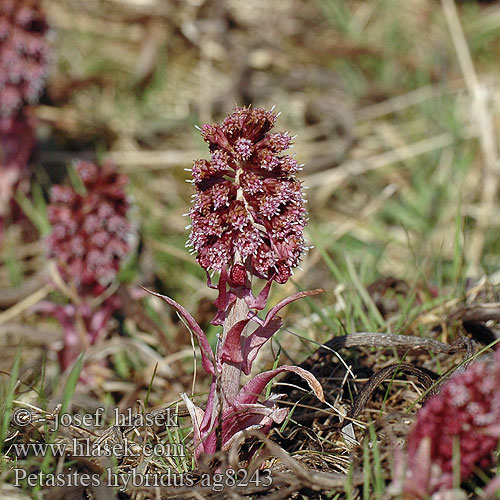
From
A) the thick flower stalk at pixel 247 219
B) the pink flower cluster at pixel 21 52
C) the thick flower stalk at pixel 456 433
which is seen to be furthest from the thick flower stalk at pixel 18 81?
the thick flower stalk at pixel 456 433

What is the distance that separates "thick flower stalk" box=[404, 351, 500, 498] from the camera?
1.57 meters

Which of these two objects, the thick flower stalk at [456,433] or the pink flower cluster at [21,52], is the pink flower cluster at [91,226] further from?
the thick flower stalk at [456,433]

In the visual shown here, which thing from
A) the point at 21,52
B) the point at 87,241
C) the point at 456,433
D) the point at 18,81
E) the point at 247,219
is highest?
the point at 21,52

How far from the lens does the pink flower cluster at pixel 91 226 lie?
318cm

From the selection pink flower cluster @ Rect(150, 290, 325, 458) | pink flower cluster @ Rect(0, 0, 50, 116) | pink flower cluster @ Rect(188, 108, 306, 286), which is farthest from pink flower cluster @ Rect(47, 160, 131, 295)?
pink flower cluster @ Rect(188, 108, 306, 286)

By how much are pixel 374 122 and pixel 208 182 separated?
3908mm

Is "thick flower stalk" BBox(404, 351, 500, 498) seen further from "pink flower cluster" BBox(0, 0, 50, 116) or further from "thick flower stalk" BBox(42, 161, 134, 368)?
"pink flower cluster" BBox(0, 0, 50, 116)

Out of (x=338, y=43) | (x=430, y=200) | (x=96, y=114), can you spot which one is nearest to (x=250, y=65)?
(x=338, y=43)

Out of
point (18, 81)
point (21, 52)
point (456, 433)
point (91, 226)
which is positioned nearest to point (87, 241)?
point (91, 226)

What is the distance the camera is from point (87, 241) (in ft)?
10.6

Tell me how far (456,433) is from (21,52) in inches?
136

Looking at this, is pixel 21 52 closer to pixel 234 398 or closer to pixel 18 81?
pixel 18 81

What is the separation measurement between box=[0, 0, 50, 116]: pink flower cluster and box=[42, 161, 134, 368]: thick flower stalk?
110cm

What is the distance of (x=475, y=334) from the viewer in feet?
8.31
